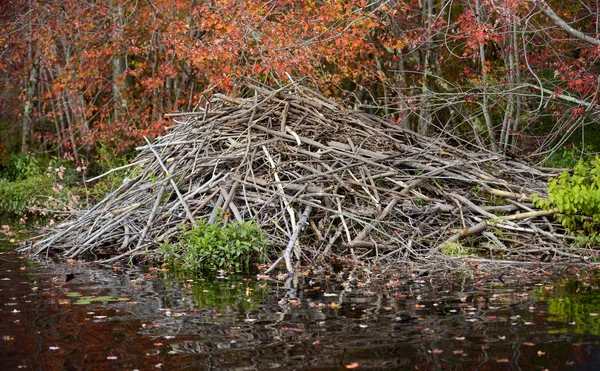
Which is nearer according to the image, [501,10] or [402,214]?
[402,214]

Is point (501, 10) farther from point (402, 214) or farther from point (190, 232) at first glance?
point (190, 232)

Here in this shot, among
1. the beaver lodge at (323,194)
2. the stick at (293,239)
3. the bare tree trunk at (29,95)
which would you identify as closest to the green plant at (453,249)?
the beaver lodge at (323,194)

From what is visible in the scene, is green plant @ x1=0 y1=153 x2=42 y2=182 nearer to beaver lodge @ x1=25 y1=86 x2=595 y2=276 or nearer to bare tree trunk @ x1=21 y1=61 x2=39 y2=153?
bare tree trunk @ x1=21 y1=61 x2=39 y2=153

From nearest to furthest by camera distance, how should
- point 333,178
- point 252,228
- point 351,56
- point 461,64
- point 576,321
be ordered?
point 576,321, point 252,228, point 333,178, point 351,56, point 461,64

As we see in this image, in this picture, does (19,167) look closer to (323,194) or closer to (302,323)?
(323,194)

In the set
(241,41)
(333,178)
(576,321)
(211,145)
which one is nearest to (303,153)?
(333,178)

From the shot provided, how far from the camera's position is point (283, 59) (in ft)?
45.8

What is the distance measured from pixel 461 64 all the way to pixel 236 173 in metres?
10.7

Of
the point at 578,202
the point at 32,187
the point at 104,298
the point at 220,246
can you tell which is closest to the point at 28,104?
the point at 32,187

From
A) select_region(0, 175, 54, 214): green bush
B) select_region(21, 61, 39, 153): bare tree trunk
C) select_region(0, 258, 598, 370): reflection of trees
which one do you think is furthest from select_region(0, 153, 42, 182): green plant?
select_region(0, 258, 598, 370): reflection of trees

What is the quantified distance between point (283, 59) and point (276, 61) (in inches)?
6.2

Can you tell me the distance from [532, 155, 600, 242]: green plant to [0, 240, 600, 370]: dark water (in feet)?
5.20

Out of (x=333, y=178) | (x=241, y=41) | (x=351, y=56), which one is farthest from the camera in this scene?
(x=351, y=56)

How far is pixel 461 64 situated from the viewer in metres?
20.3
